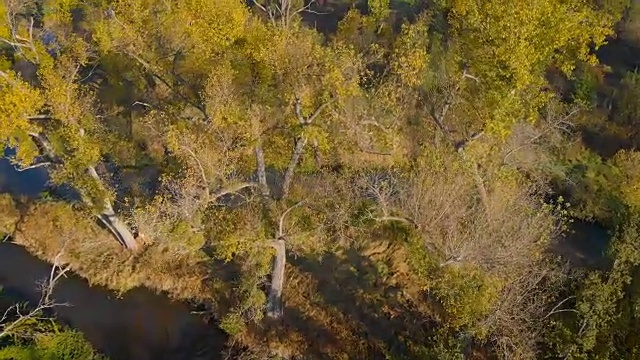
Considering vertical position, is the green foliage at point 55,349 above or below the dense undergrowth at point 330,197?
below

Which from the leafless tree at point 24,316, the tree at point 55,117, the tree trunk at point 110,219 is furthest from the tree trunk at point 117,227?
the leafless tree at point 24,316

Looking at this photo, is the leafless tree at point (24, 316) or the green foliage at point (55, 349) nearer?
the leafless tree at point (24, 316)

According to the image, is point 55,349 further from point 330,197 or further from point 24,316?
point 330,197

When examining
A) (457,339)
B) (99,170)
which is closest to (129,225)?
(99,170)

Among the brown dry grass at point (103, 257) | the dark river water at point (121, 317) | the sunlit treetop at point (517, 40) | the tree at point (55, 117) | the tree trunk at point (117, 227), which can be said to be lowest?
the dark river water at point (121, 317)

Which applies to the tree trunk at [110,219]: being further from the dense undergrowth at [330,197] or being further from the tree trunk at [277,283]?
the tree trunk at [277,283]

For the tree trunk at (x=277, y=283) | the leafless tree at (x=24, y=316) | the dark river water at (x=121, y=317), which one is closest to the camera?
the leafless tree at (x=24, y=316)

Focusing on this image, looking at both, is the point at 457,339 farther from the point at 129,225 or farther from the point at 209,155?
the point at 129,225
